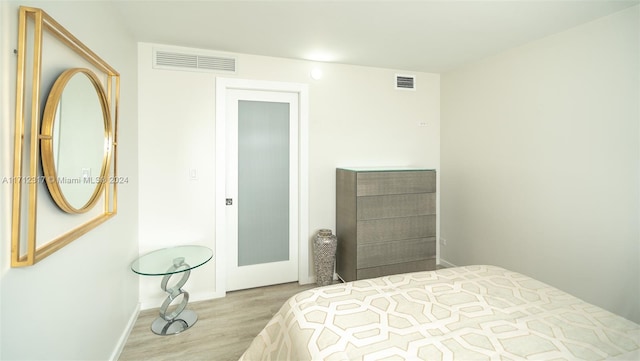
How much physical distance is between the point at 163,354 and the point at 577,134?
11.6ft

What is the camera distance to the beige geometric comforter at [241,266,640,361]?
3.67 feet

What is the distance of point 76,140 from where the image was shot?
1343 mm

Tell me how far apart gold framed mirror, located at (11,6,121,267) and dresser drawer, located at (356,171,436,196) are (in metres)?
2.03

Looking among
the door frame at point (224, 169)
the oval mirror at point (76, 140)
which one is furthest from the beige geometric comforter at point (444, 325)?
the door frame at point (224, 169)

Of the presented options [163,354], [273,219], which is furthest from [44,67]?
[273,219]

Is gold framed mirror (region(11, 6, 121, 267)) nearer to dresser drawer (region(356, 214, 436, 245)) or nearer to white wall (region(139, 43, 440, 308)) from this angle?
white wall (region(139, 43, 440, 308))

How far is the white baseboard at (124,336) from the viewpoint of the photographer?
→ 74.7 inches

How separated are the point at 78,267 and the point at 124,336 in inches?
40.6

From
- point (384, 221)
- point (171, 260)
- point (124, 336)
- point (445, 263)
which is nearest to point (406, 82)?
point (384, 221)

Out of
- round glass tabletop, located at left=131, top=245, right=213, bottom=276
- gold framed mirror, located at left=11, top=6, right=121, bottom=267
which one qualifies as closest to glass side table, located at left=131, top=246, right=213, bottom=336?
round glass tabletop, located at left=131, top=245, right=213, bottom=276

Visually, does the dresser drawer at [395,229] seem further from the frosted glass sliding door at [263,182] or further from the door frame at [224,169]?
the frosted glass sliding door at [263,182]

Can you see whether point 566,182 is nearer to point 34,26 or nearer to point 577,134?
point 577,134

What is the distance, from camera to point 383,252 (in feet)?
9.44

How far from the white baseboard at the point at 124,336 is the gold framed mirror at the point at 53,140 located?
97cm
